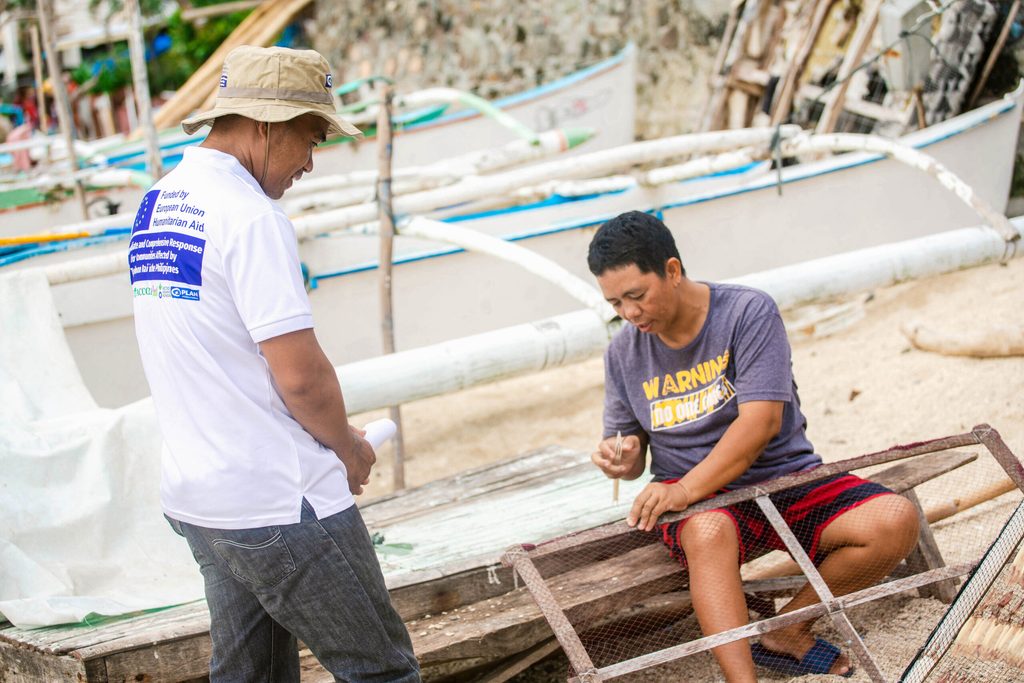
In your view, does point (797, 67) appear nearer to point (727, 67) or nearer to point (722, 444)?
point (727, 67)

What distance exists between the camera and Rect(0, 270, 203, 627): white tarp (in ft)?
9.46

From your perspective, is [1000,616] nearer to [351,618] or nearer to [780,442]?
[780,442]

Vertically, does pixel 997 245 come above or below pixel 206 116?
below

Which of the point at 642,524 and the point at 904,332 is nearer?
the point at 642,524

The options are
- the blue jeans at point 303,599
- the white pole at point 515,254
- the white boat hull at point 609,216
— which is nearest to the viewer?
the blue jeans at point 303,599

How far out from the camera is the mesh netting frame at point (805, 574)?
2.23 meters

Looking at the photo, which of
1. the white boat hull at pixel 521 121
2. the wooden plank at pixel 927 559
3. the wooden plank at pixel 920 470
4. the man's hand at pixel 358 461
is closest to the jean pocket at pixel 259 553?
the man's hand at pixel 358 461

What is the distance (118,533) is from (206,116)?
1669 mm

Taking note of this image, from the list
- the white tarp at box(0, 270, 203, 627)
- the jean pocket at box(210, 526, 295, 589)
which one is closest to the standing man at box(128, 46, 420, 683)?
the jean pocket at box(210, 526, 295, 589)

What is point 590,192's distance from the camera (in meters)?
7.12

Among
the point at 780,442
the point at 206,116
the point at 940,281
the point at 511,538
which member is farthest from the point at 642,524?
the point at 940,281

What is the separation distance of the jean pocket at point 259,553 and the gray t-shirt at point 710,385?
126 cm

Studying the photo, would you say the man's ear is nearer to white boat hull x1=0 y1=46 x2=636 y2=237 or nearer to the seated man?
the seated man

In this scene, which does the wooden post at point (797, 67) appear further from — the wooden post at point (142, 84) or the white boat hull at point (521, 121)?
the wooden post at point (142, 84)
